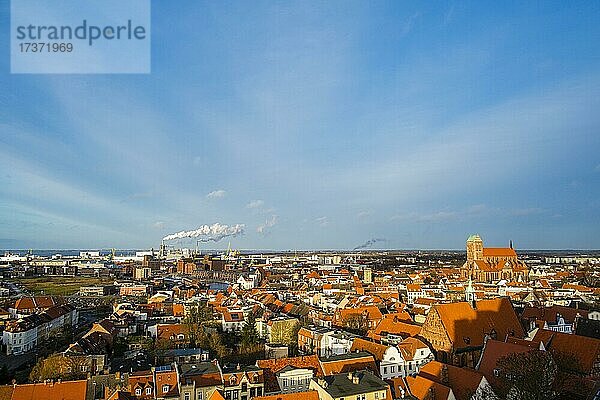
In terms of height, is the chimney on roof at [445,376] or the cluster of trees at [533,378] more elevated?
the cluster of trees at [533,378]

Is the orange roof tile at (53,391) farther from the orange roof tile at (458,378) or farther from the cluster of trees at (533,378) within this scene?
the cluster of trees at (533,378)

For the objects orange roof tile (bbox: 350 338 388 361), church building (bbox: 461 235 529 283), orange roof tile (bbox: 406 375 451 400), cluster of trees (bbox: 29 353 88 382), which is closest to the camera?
orange roof tile (bbox: 406 375 451 400)

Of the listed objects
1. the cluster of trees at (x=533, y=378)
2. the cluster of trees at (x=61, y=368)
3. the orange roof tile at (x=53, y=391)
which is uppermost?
the cluster of trees at (x=533, y=378)

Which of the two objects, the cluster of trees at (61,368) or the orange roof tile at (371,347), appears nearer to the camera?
the cluster of trees at (61,368)

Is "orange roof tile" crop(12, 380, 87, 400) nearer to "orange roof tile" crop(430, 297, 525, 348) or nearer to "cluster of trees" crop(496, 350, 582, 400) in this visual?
"cluster of trees" crop(496, 350, 582, 400)

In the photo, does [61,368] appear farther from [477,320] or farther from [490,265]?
[490,265]

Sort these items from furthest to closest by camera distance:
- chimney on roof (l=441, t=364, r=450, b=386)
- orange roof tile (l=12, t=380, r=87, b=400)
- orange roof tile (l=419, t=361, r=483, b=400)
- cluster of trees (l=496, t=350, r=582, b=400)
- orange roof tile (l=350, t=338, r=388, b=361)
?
1. orange roof tile (l=350, t=338, r=388, b=361)
2. orange roof tile (l=12, t=380, r=87, b=400)
3. chimney on roof (l=441, t=364, r=450, b=386)
4. orange roof tile (l=419, t=361, r=483, b=400)
5. cluster of trees (l=496, t=350, r=582, b=400)

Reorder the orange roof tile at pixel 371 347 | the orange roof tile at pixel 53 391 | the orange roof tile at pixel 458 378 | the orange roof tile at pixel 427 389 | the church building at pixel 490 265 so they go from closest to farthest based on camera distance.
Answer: the orange roof tile at pixel 458 378 < the orange roof tile at pixel 427 389 < the orange roof tile at pixel 53 391 < the orange roof tile at pixel 371 347 < the church building at pixel 490 265

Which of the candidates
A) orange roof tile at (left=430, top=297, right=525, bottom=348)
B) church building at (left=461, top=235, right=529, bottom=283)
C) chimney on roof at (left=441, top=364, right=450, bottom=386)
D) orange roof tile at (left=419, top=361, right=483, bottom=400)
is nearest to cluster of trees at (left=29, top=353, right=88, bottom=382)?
orange roof tile at (left=419, top=361, right=483, bottom=400)

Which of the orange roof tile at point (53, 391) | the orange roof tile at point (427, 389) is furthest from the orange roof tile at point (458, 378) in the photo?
the orange roof tile at point (53, 391)

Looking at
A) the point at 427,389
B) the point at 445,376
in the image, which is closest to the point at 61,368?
the point at 427,389

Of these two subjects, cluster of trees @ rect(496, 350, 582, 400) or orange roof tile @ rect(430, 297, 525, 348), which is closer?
cluster of trees @ rect(496, 350, 582, 400)
